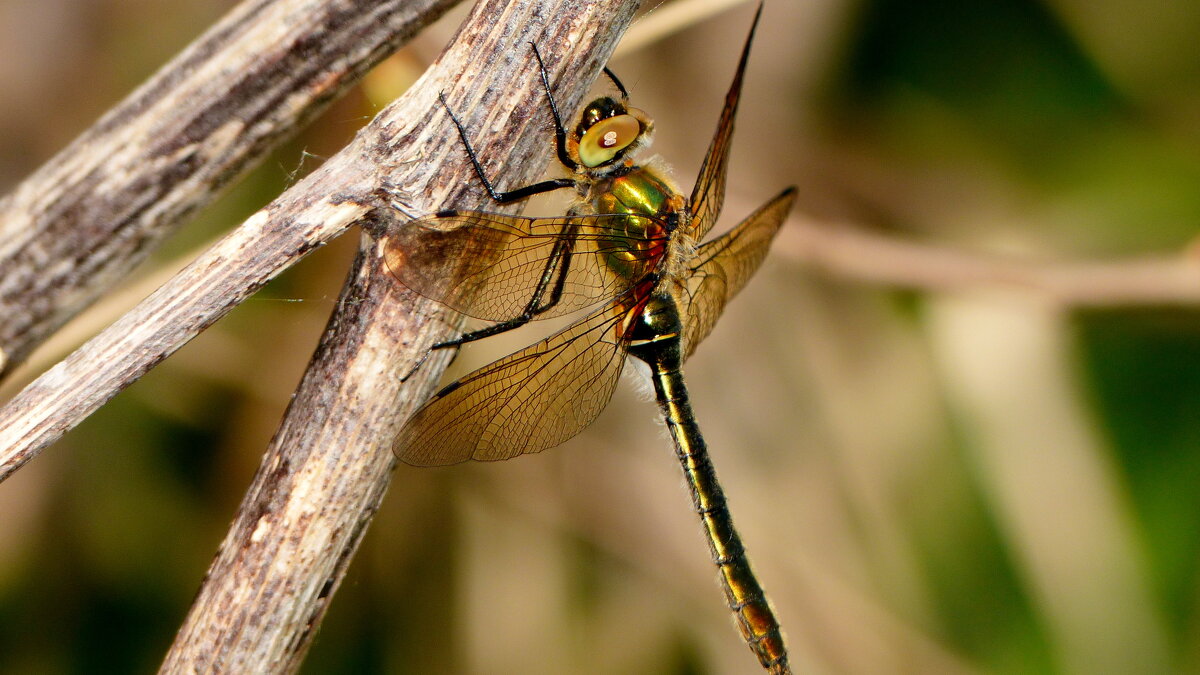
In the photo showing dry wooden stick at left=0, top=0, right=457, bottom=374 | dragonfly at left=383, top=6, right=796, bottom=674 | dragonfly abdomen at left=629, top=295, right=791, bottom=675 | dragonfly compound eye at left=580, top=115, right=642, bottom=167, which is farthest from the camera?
dragonfly abdomen at left=629, top=295, right=791, bottom=675

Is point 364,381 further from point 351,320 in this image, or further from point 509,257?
point 509,257

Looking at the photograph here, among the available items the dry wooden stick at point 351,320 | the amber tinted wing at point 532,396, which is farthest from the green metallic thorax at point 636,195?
the dry wooden stick at point 351,320

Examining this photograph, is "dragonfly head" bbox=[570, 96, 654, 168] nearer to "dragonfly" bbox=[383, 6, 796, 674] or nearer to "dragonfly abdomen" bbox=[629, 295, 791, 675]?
"dragonfly" bbox=[383, 6, 796, 674]

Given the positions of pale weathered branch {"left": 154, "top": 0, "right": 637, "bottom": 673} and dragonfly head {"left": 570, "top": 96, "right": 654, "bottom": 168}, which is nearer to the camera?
pale weathered branch {"left": 154, "top": 0, "right": 637, "bottom": 673}

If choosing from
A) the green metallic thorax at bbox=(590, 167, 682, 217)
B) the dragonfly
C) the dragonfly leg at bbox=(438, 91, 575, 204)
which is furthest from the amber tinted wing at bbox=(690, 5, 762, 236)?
the dragonfly leg at bbox=(438, 91, 575, 204)

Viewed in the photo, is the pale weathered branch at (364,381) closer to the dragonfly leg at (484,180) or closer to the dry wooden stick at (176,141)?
the dragonfly leg at (484,180)
